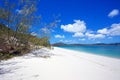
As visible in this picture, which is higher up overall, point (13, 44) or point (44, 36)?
point (44, 36)

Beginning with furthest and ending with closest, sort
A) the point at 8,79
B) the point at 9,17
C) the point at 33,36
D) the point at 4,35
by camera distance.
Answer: the point at 33,36 → the point at 9,17 → the point at 4,35 → the point at 8,79

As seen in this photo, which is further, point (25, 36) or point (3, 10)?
point (25, 36)

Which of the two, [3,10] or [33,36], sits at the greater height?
[3,10]

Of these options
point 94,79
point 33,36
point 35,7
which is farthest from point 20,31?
point 94,79

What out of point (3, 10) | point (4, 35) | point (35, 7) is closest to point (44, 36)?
point (35, 7)

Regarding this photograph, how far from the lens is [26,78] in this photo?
4.62 metres

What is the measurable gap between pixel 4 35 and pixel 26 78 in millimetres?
8286

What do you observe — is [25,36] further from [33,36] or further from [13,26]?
[13,26]

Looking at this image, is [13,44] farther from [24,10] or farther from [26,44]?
[24,10]

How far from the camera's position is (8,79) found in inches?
175

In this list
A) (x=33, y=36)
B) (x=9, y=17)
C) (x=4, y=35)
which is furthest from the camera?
(x=33, y=36)

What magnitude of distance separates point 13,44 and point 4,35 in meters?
1.31

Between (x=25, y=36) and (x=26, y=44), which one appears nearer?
(x=25, y=36)

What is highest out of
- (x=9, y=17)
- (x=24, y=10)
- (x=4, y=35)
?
(x=24, y=10)
